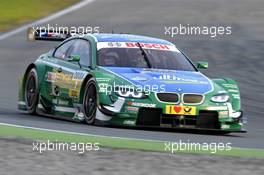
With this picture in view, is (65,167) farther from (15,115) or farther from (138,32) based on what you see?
(138,32)

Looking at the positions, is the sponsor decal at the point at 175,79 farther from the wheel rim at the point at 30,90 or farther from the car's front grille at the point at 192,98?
the wheel rim at the point at 30,90

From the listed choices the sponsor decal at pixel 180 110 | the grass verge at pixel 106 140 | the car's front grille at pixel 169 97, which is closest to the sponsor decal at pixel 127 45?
the car's front grille at pixel 169 97

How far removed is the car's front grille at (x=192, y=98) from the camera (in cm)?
1083

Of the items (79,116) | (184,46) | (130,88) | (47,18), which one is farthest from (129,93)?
(47,18)

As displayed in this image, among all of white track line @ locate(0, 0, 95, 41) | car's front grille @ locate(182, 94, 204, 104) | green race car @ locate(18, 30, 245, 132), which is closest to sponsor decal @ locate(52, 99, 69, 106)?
green race car @ locate(18, 30, 245, 132)

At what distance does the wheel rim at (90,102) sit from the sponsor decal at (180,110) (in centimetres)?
94

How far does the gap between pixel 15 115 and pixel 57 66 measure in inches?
34.8

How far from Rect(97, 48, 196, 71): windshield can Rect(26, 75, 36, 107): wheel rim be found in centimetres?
157

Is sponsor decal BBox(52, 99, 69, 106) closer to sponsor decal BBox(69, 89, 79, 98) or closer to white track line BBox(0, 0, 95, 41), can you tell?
sponsor decal BBox(69, 89, 79, 98)

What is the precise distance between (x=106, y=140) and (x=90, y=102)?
7.44ft

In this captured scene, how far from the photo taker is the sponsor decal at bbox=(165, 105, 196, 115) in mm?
10727

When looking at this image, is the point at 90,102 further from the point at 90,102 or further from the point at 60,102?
the point at 60,102

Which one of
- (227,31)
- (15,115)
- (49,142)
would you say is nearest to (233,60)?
(227,31)

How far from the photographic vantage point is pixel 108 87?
10930mm
